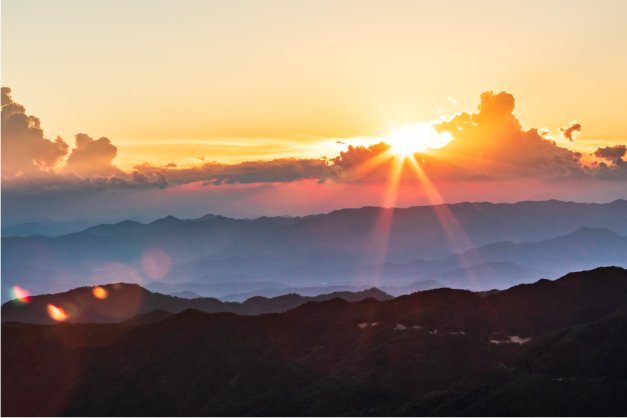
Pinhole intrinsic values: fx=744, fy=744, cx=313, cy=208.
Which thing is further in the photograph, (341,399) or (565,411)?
(341,399)

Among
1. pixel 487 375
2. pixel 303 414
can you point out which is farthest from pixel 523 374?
pixel 303 414

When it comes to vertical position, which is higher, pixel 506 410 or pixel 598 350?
pixel 598 350

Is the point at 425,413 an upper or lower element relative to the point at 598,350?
lower

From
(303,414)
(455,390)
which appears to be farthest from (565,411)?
(303,414)

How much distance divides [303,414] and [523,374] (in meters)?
57.3

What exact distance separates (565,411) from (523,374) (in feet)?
65.5

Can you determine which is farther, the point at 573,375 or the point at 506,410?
the point at 573,375

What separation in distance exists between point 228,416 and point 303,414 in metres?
20.9

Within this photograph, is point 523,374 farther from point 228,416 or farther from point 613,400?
point 228,416

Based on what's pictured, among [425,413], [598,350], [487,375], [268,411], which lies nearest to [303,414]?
[268,411]

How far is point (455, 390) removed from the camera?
613 ft

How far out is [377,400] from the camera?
197 metres

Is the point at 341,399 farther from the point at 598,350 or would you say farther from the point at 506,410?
the point at 598,350

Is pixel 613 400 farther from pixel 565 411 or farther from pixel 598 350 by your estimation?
pixel 598 350
